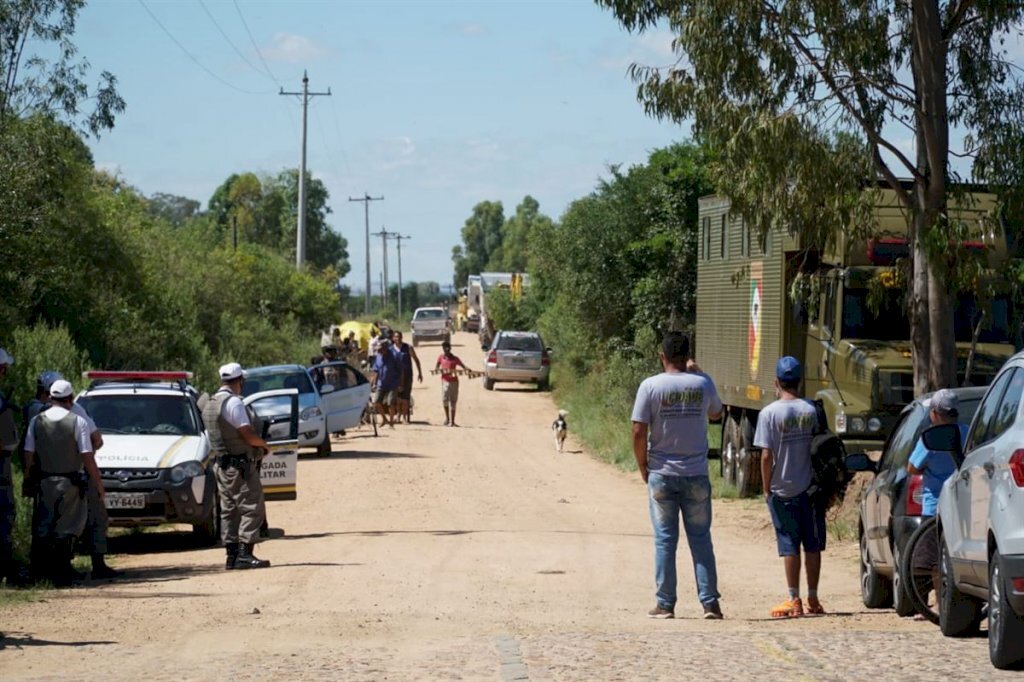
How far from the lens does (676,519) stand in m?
10.9

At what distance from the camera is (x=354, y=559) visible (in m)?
15.0

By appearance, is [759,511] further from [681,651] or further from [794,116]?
[681,651]

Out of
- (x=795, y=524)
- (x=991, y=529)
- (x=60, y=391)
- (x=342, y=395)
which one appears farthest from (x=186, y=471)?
(x=342, y=395)

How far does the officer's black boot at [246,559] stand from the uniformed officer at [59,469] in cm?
157

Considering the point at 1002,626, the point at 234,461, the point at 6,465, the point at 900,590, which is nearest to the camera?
the point at 1002,626

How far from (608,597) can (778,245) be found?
350 inches

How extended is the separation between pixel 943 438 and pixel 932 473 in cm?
145

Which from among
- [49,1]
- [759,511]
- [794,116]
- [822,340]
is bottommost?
[759,511]

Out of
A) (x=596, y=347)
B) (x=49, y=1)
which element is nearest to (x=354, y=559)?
(x=49, y=1)

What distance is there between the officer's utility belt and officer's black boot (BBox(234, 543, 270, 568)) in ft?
2.34

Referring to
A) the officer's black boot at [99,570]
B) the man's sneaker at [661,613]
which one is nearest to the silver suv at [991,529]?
the man's sneaker at [661,613]

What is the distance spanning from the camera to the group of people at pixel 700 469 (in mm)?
10633

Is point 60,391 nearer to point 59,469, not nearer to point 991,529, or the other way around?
point 59,469

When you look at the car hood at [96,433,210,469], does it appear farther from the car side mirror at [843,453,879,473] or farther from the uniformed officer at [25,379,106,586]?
the car side mirror at [843,453,879,473]
